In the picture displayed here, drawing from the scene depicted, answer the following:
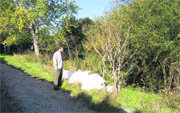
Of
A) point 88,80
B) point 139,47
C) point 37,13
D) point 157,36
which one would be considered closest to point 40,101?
point 88,80

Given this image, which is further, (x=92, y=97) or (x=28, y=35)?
(x=28, y=35)

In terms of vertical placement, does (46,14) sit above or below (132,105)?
above

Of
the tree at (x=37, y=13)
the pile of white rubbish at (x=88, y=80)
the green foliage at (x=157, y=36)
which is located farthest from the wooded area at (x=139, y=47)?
the tree at (x=37, y=13)

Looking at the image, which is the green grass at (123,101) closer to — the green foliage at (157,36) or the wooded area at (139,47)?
the wooded area at (139,47)

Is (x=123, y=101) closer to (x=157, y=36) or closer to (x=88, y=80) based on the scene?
(x=88, y=80)

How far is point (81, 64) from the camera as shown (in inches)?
419

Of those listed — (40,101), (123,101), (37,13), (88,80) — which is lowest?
(123,101)

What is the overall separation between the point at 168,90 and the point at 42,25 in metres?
15.6

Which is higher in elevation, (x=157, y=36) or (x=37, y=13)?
(x=37, y=13)

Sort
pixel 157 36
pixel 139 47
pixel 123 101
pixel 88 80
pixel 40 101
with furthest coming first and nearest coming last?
pixel 139 47 → pixel 157 36 → pixel 88 80 → pixel 123 101 → pixel 40 101

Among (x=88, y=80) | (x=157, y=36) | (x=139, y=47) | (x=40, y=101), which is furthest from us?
(x=139, y=47)

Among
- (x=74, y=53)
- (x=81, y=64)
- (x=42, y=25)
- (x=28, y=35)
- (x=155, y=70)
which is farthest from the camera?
(x=28, y=35)

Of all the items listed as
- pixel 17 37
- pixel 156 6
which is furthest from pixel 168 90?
pixel 17 37

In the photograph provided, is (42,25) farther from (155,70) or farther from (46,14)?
(155,70)
